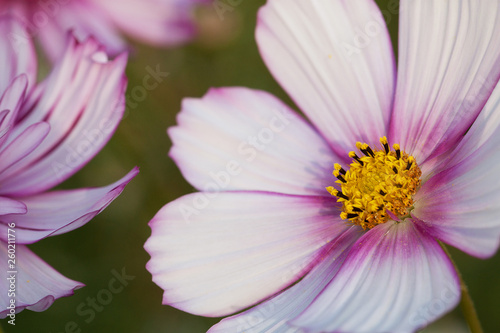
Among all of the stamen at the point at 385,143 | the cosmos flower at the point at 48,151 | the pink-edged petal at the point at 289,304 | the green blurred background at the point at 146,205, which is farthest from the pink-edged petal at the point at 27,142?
the green blurred background at the point at 146,205

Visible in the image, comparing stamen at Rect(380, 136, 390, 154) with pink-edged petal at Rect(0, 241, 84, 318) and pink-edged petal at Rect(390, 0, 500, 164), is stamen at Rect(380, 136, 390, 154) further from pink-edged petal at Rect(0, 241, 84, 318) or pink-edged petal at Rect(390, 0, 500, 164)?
pink-edged petal at Rect(0, 241, 84, 318)

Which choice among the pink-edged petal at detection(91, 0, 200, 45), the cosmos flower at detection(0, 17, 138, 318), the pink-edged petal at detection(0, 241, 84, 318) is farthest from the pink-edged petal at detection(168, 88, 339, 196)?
the pink-edged petal at detection(91, 0, 200, 45)

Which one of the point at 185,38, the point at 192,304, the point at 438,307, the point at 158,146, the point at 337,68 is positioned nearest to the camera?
the point at 438,307

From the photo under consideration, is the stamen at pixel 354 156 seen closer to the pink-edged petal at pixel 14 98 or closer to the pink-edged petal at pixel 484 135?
the pink-edged petal at pixel 484 135

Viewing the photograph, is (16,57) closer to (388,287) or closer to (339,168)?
(339,168)

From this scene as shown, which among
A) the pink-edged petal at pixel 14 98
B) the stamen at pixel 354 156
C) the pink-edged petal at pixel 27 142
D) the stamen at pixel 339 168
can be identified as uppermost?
the pink-edged petal at pixel 14 98

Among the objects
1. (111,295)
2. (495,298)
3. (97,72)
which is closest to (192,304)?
(97,72)

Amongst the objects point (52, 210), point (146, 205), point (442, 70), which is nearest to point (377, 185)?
point (442, 70)

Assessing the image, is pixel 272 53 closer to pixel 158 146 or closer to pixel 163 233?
pixel 163 233
